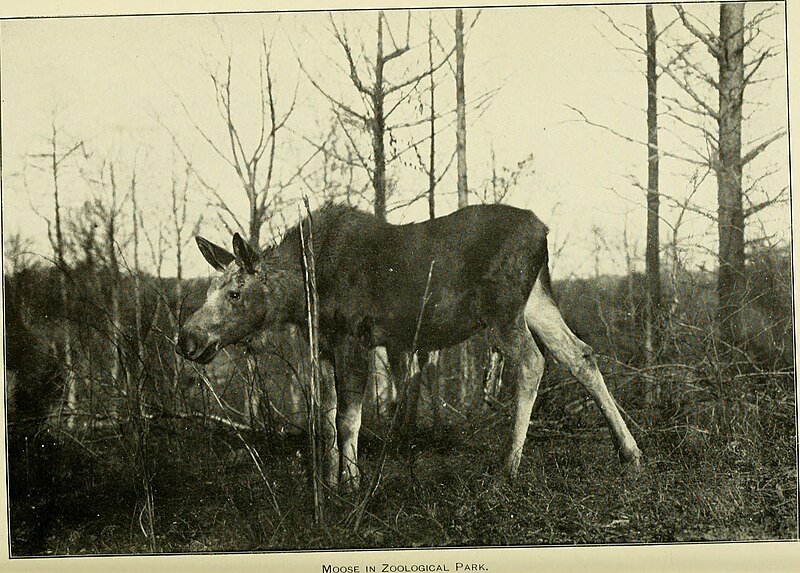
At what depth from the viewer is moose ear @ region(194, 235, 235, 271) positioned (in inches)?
164

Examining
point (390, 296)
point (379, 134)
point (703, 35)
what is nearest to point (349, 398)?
point (390, 296)

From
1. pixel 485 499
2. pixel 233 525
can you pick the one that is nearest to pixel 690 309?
pixel 485 499

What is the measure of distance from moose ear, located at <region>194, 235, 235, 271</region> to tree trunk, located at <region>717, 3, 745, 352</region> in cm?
261

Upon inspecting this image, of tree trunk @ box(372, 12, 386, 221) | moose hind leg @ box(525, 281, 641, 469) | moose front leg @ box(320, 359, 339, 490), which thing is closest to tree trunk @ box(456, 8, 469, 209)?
tree trunk @ box(372, 12, 386, 221)

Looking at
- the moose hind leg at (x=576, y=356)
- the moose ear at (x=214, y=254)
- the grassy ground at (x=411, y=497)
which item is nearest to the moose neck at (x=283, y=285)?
the moose ear at (x=214, y=254)

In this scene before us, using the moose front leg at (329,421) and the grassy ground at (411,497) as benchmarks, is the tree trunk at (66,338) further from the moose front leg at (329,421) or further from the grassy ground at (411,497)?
the moose front leg at (329,421)

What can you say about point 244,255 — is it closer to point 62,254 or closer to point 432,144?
point 62,254

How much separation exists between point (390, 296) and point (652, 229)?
1448 mm

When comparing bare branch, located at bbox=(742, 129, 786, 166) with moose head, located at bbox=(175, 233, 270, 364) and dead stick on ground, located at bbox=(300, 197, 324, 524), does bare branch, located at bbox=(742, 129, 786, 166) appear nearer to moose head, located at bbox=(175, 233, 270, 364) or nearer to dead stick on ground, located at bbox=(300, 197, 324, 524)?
dead stick on ground, located at bbox=(300, 197, 324, 524)

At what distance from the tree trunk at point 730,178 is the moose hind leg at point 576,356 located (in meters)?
0.70

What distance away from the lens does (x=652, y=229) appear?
13.9ft

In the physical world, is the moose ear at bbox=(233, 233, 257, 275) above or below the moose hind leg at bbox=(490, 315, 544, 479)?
above

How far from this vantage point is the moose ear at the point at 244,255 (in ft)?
13.6

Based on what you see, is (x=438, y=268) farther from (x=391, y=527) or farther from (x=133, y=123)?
(x=133, y=123)
